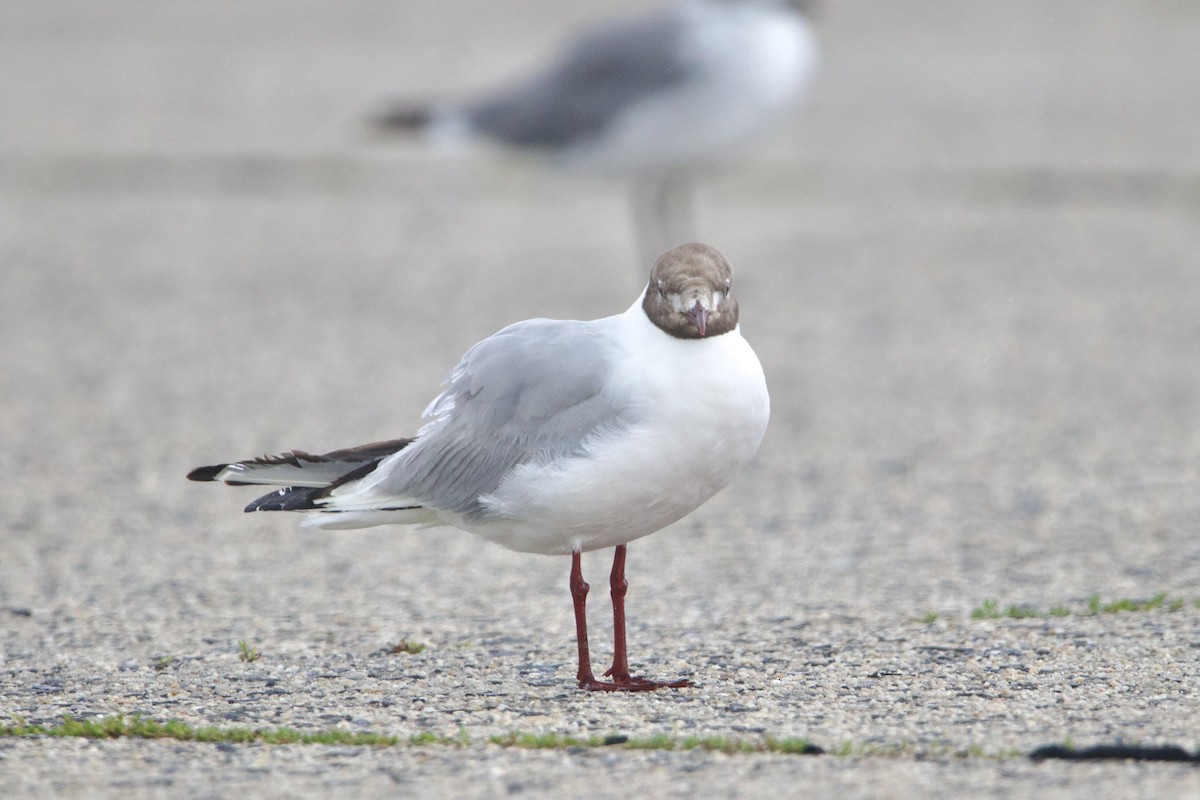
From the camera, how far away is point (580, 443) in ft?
11.9

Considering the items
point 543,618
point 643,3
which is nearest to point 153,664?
point 543,618

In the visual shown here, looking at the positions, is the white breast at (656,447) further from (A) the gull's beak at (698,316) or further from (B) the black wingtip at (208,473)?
(B) the black wingtip at (208,473)

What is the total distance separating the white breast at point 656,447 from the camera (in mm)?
3527

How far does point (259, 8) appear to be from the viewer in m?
19.7

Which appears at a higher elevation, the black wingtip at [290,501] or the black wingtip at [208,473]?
the black wingtip at [208,473]

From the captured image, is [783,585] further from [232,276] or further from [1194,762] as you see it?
[232,276]

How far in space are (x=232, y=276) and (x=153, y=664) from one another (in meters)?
5.65

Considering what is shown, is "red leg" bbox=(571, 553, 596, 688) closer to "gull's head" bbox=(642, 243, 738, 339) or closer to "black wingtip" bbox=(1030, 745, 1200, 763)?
"gull's head" bbox=(642, 243, 738, 339)

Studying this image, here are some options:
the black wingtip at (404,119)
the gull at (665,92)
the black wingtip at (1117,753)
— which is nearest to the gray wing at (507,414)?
the black wingtip at (1117,753)

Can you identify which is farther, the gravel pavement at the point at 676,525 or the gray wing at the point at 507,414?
the gray wing at the point at 507,414

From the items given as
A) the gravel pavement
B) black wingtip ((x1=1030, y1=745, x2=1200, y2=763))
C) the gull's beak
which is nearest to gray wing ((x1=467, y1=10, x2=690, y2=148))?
the gravel pavement

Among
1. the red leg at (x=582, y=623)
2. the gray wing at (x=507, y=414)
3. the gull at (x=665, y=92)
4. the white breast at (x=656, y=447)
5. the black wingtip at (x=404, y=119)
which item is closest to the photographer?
the white breast at (x=656, y=447)

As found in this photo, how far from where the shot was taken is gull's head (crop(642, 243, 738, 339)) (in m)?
3.56

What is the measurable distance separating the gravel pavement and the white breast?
43 centimetres
